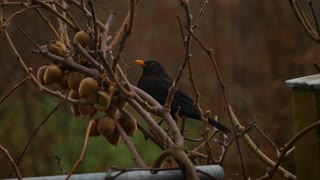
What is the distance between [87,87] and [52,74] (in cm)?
7

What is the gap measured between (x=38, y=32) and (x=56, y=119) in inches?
24.3

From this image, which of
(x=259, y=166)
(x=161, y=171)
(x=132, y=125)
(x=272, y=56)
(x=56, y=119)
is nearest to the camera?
(x=161, y=171)

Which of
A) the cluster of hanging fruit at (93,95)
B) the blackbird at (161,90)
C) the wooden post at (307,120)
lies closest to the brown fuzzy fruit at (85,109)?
the cluster of hanging fruit at (93,95)

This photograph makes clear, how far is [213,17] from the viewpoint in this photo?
3.16m

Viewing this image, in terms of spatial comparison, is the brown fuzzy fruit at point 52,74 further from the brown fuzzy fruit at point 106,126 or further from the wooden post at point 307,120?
the wooden post at point 307,120

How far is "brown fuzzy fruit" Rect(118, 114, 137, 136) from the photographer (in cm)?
100

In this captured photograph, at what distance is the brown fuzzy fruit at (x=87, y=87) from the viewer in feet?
3.08

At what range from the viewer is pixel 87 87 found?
942mm

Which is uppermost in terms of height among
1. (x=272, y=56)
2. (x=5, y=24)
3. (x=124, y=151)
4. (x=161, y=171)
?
(x=5, y=24)

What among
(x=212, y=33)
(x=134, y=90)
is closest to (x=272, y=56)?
(x=212, y=33)

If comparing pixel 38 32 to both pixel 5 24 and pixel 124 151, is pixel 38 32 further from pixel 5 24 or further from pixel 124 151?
pixel 5 24

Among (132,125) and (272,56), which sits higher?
(132,125)

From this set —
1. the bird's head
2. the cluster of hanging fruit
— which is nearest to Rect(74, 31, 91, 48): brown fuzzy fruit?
the cluster of hanging fruit

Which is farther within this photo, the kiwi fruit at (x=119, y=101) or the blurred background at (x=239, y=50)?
the blurred background at (x=239, y=50)
